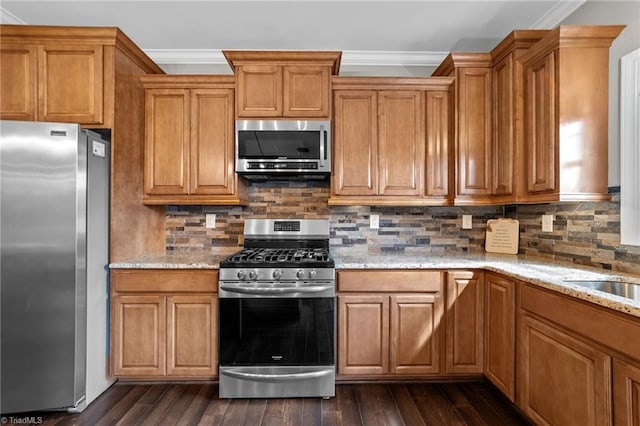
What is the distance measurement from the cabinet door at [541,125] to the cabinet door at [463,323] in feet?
2.46

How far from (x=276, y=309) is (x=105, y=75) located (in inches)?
77.3

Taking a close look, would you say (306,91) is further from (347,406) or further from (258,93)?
(347,406)

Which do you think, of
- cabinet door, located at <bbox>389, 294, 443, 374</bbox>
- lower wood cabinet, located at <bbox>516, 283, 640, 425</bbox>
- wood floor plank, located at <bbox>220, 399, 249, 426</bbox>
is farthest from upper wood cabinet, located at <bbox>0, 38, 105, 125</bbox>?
lower wood cabinet, located at <bbox>516, 283, 640, 425</bbox>

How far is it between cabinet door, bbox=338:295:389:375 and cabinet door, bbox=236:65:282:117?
1505mm

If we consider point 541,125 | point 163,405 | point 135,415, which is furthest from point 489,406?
point 135,415

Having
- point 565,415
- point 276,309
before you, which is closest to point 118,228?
point 276,309

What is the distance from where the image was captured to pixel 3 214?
198cm

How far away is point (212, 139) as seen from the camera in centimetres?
273

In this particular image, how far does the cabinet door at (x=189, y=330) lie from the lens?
2400 mm

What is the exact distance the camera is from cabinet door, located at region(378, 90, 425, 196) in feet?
9.02

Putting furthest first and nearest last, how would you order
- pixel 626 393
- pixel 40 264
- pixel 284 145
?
pixel 284 145
pixel 40 264
pixel 626 393

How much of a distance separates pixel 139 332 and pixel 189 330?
1.12 ft

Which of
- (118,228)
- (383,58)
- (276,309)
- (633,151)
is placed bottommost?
(276,309)

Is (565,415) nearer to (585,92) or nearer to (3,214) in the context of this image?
(585,92)
